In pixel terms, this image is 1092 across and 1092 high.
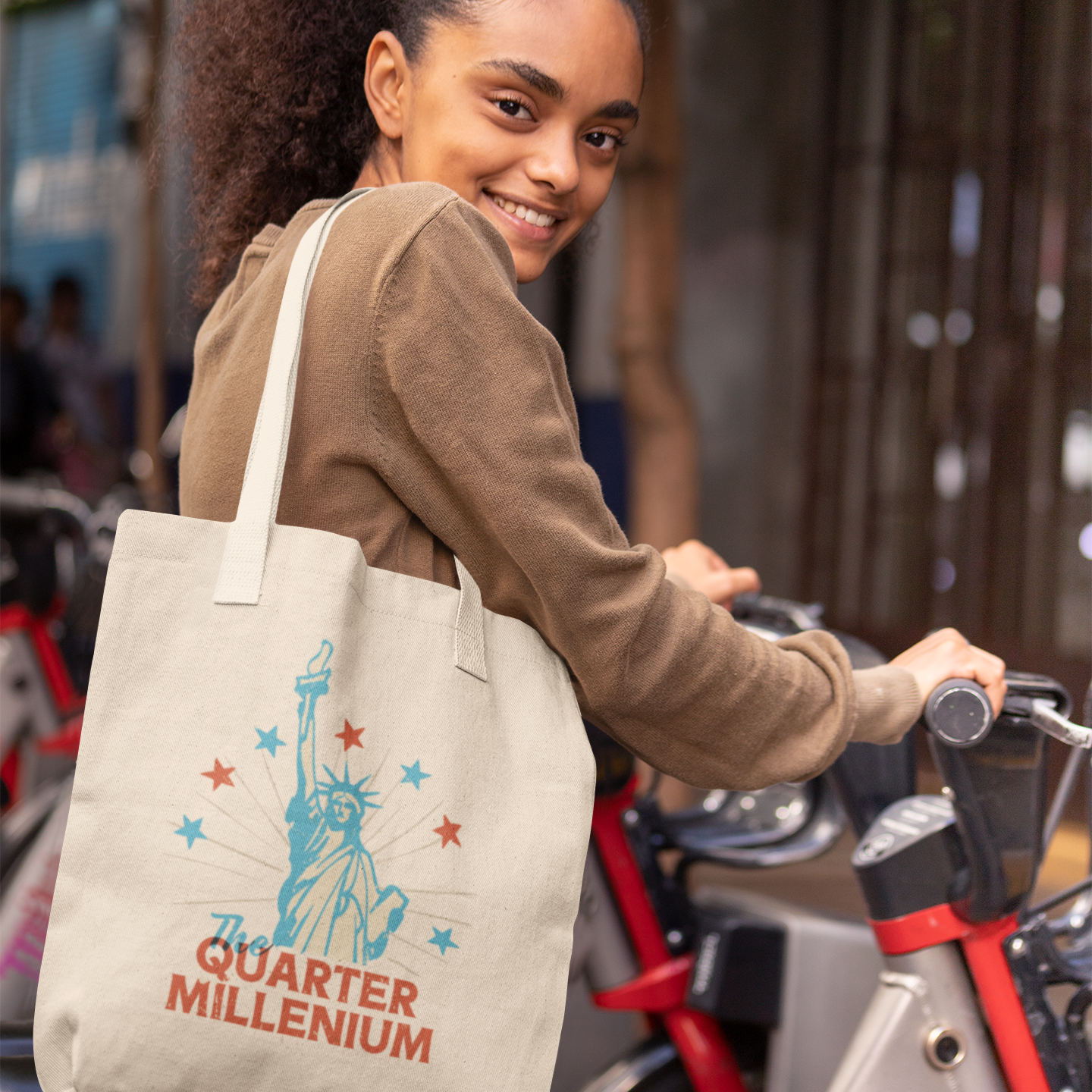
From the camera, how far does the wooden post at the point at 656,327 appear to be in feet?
12.4

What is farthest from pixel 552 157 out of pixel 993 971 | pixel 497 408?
pixel 993 971

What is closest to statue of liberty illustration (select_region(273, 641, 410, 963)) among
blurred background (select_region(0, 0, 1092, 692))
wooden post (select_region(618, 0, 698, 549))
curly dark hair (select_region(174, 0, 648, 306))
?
curly dark hair (select_region(174, 0, 648, 306))

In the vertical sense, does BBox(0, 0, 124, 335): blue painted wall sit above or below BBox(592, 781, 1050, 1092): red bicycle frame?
above

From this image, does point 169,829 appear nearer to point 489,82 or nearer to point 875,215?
point 489,82

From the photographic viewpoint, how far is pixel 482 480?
1.08 meters

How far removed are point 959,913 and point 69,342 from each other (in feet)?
24.8

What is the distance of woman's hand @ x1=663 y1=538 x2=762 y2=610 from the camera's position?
167 centimetres

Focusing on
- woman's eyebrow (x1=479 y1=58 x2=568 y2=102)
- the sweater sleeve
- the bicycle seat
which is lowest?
the bicycle seat

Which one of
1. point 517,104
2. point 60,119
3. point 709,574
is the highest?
point 60,119

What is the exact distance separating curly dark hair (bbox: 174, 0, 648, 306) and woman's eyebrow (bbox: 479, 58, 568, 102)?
0.64ft

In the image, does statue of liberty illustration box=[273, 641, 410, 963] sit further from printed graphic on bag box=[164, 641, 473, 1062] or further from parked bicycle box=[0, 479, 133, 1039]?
parked bicycle box=[0, 479, 133, 1039]

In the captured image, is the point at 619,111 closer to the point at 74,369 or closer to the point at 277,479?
the point at 277,479

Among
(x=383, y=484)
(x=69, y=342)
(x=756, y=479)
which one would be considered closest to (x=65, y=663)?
(x=383, y=484)

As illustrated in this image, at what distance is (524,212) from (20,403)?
5.17 m
